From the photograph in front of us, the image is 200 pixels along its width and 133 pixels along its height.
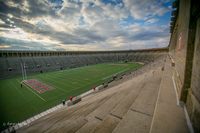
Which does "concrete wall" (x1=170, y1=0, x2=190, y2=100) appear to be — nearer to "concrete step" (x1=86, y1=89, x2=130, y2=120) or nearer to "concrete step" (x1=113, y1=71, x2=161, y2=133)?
"concrete step" (x1=113, y1=71, x2=161, y2=133)

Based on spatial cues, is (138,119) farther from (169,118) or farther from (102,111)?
(102,111)

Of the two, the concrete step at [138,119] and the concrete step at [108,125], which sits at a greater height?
the concrete step at [138,119]

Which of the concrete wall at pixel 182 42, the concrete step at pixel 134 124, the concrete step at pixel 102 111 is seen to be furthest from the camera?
the concrete step at pixel 102 111

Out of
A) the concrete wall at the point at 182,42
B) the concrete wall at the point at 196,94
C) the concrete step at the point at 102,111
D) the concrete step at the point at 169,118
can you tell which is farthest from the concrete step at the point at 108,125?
the concrete wall at the point at 182,42

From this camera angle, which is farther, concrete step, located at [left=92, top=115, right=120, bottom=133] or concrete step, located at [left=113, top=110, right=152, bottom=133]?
concrete step, located at [left=92, top=115, right=120, bottom=133]

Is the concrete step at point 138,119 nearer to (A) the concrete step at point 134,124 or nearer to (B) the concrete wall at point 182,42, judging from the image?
(A) the concrete step at point 134,124

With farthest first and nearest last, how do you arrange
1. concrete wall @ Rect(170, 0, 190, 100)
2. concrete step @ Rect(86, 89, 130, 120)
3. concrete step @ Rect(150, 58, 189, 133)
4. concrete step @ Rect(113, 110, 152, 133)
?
concrete step @ Rect(86, 89, 130, 120) → concrete wall @ Rect(170, 0, 190, 100) → concrete step @ Rect(113, 110, 152, 133) → concrete step @ Rect(150, 58, 189, 133)

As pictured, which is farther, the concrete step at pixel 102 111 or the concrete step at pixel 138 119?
the concrete step at pixel 102 111

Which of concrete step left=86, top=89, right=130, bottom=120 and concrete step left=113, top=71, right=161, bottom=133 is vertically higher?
concrete step left=113, top=71, right=161, bottom=133

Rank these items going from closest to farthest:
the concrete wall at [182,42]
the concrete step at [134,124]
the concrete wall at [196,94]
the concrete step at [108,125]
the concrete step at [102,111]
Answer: the concrete wall at [196,94], the concrete step at [134,124], the concrete step at [108,125], the concrete wall at [182,42], the concrete step at [102,111]

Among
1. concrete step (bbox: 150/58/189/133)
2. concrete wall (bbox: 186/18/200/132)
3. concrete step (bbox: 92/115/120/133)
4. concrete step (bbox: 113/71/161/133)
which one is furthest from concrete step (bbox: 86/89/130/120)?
concrete wall (bbox: 186/18/200/132)

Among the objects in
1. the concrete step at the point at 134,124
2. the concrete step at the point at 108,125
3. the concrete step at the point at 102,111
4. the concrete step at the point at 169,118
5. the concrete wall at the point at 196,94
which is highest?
the concrete wall at the point at 196,94

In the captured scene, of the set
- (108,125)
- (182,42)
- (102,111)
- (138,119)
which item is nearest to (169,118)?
(138,119)
